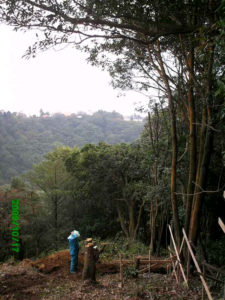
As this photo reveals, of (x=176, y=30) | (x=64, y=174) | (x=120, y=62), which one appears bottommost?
(x=64, y=174)

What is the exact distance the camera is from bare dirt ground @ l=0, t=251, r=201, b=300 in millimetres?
5422

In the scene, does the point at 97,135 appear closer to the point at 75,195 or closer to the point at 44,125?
the point at 44,125

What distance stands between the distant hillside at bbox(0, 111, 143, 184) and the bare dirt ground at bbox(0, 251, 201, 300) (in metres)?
25.6

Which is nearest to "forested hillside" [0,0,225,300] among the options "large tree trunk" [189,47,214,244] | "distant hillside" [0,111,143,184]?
"large tree trunk" [189,47,214,244]

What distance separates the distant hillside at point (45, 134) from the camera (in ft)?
119

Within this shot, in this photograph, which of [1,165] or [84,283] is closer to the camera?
[84,283]

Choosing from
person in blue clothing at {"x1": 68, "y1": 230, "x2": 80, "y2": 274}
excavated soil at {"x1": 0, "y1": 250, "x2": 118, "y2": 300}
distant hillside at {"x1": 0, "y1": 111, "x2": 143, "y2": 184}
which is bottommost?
excavated soil at {"x1": 0, "y1": 250, "x2": 118, "y2": 300}

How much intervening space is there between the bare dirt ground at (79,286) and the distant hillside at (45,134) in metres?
25.6

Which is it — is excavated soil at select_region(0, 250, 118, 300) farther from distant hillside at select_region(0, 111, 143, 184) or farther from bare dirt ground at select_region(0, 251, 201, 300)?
distant hillside at select_region(0, 111, 143, 184)

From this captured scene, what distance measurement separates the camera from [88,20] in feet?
14.4

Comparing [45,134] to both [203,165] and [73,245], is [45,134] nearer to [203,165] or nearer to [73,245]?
[73,245]

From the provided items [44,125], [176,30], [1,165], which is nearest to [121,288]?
[176,30]

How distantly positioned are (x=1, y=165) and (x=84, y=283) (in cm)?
3028

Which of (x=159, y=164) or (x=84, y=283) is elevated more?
(x=159, y=164)
